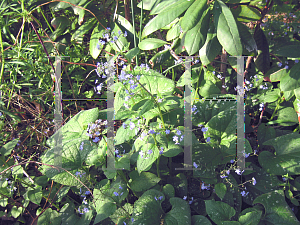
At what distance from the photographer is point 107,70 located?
111 cm

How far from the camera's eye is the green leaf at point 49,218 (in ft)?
4.65

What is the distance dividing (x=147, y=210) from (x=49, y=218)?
0.71m

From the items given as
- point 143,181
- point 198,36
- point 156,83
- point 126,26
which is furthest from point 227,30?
point 143,181

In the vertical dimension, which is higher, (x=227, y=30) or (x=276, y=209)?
(x=227, y=30)

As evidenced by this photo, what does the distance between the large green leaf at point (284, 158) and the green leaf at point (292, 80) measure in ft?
1.02

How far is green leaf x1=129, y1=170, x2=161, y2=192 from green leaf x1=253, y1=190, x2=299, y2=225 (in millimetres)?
596

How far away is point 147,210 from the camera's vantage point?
1175 millimetres

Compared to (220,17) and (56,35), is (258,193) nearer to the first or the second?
(220,17)

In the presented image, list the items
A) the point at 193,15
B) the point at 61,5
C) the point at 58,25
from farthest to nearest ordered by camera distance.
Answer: the point at 58,25 < the point at 61,5 < the point at 193,15

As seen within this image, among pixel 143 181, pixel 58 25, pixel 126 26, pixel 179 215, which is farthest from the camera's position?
pixel 58 25

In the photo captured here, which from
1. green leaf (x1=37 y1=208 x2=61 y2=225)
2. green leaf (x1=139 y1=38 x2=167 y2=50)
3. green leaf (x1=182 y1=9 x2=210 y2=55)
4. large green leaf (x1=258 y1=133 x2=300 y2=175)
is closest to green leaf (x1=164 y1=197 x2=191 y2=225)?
large green leaf (x1=258 y1=133 x2=300 y2=175)

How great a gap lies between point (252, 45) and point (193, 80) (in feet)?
1.61

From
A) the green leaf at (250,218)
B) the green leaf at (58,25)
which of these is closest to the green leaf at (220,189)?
the green leaf at (250,218)

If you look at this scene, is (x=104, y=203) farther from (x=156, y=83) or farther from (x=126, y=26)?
(x=126, y=26)
